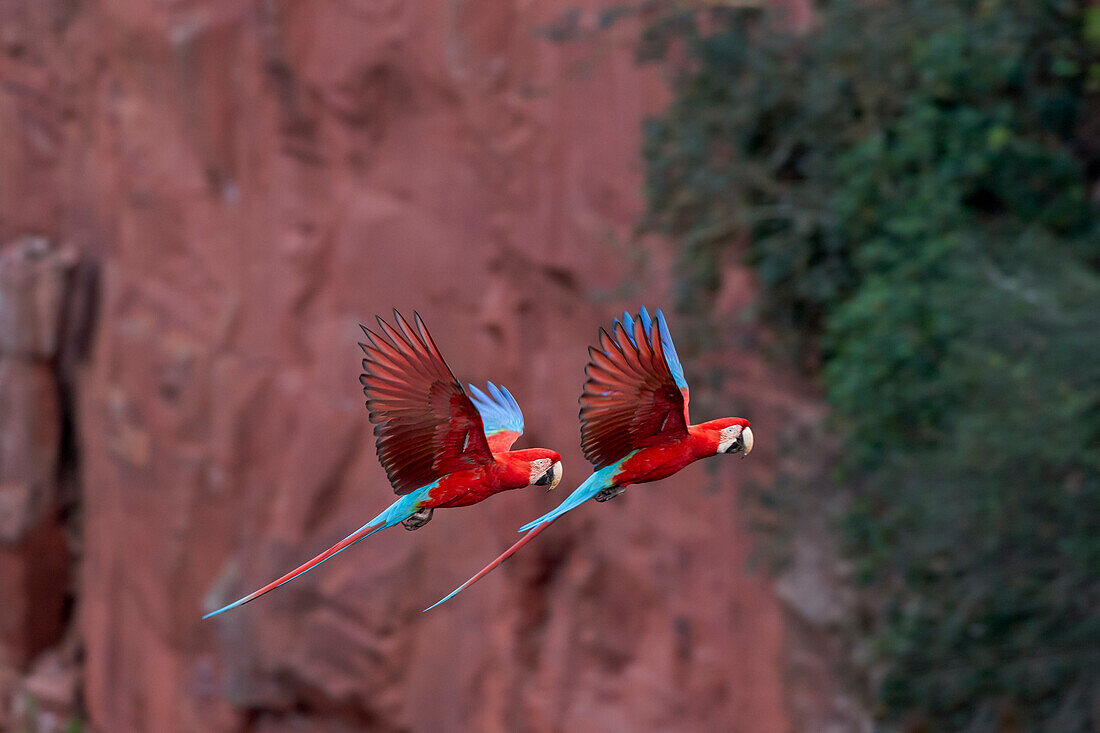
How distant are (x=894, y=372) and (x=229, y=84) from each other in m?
5.54

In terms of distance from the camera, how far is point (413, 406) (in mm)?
522

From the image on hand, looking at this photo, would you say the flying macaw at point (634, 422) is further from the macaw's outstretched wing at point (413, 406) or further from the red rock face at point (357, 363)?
the red rock face at point (357, 363)

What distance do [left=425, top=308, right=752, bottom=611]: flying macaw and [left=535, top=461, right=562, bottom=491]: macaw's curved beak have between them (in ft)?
0.04

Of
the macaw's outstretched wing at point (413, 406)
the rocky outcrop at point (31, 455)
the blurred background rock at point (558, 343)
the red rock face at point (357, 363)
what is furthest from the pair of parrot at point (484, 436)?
the rocky outcrop at point (31, 455)

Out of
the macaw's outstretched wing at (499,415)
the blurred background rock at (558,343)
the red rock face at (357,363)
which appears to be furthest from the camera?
the red rock face at (357,363)

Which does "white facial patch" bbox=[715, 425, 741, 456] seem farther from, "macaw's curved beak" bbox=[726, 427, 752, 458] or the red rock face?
the red rock face

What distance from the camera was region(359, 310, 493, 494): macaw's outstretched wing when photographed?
504mm

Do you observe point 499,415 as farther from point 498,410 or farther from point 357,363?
point 357,363

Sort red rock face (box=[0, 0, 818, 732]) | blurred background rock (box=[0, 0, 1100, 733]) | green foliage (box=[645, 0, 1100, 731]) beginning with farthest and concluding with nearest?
red rock face (box=[0, 0, 818, 732]) → blurred background rock (box=[0, 0, 1100, 733]) → green foliage (box=[645, 0, 1100, 731])

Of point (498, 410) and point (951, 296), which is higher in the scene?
point (498, 410)

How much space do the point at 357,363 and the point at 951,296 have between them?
3.75 meters

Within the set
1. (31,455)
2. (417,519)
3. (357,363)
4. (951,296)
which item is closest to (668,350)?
(417,519)

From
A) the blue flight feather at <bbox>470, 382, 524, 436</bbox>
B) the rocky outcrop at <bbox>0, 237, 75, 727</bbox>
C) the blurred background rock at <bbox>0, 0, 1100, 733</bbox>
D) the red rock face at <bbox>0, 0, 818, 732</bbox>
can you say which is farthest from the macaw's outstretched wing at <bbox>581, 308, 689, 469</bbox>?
the rocky outcrop at <bbox>0, 237, 75, 727</bbox>

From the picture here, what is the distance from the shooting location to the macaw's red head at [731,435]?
0.58 metres
